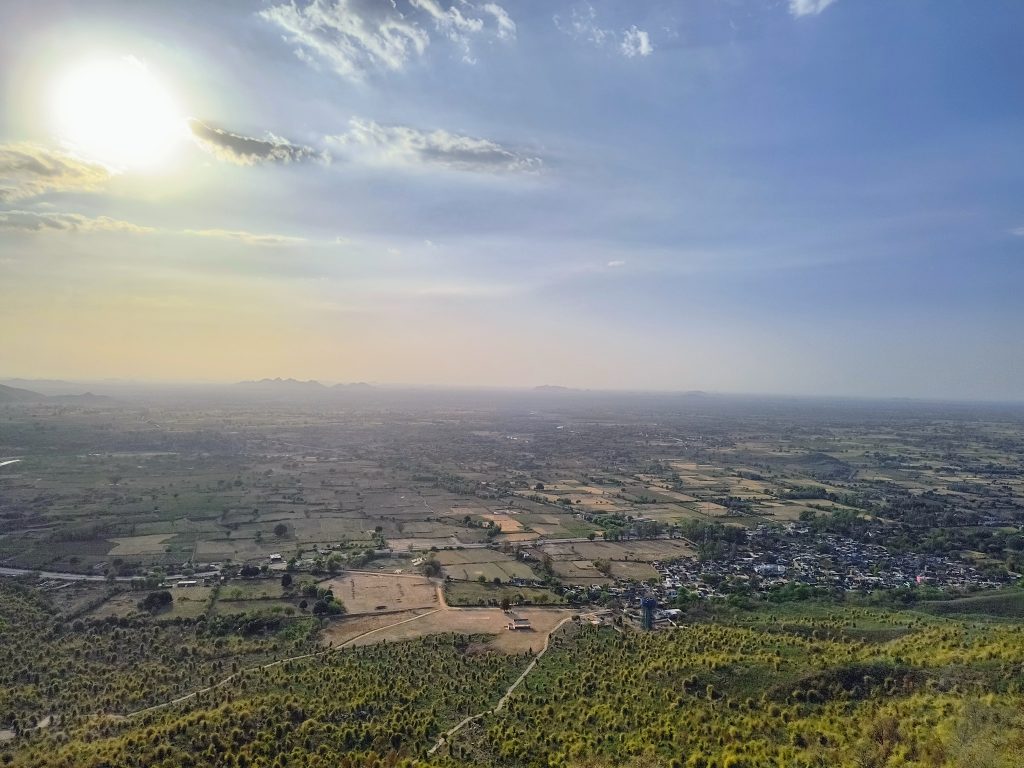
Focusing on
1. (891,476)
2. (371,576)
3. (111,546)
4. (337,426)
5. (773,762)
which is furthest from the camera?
(337,426)

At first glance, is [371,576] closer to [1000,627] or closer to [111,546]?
[111,546]

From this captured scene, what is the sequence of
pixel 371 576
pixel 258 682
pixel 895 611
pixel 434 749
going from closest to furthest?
pixel 434 749 → pixel 258 682 → pixel 895 611 → pixel 371 576

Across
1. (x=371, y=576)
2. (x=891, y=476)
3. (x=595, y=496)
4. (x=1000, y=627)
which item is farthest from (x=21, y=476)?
(x=891, y=476)

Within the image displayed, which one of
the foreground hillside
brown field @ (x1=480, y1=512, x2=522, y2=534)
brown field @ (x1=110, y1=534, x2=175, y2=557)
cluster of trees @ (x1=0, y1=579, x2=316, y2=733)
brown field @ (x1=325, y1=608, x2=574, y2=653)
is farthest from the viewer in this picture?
brown field @ (x1=480, y1=512, x2=522, y2=534)

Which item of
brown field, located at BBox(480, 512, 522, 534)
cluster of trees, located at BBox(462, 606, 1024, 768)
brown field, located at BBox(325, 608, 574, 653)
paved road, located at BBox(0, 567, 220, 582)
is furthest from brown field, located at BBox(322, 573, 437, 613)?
brown field, located at BBox(480, 512, 522, 534)

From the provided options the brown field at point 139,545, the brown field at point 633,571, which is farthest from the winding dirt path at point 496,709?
the brown field at point 139,545

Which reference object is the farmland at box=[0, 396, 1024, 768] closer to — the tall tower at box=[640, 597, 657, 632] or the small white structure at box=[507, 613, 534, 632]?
the small white structure at box=[507, 613, 534, 632]

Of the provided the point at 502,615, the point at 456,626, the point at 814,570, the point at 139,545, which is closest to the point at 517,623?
the point at 502,615
